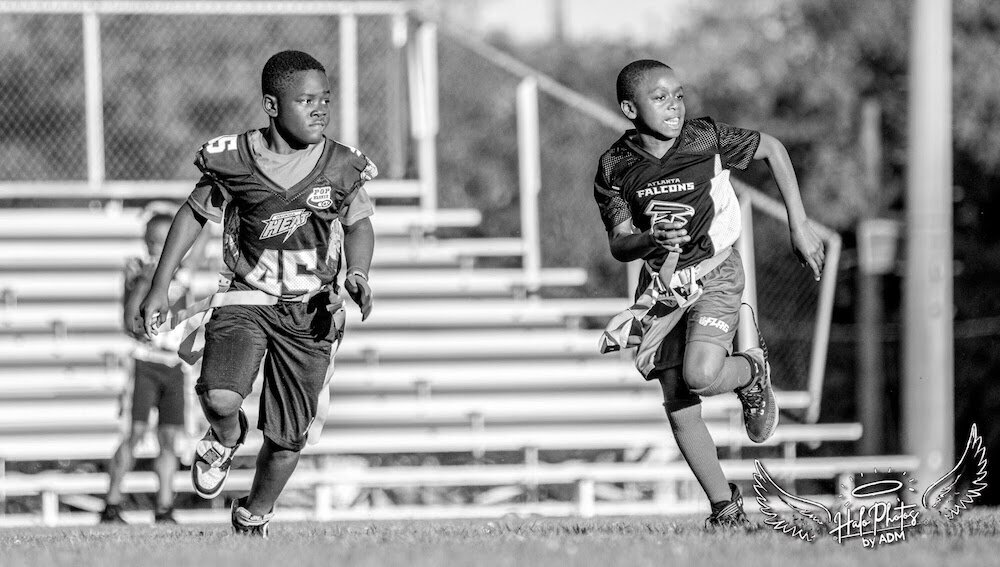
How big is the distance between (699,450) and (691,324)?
0.54 m

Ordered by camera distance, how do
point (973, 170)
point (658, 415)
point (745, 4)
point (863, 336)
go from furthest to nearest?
point (745, 4) < point (973, 170) < point (863, 336) < point (658, 415)

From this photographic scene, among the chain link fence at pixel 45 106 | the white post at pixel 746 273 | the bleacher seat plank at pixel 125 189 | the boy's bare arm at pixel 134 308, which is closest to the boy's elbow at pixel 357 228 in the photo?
the boy's bare arm at pixel 134 308

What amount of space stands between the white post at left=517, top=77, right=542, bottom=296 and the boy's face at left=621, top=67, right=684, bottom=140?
644 centimetres

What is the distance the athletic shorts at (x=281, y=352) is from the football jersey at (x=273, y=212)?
0.11 meters

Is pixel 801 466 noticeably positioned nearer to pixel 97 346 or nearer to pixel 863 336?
pixel 97 346

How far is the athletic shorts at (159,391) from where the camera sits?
9.39 m

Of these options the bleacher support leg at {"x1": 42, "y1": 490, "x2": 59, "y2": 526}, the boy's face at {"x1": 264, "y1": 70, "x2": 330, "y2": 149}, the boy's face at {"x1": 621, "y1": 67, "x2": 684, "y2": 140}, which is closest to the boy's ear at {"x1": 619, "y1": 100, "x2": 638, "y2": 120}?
the boy's face at {"x1": 621, "y1": 67, "x2": 684, "y2": 140}

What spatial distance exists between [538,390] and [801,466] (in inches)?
94.6

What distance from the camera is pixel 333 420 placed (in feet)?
40.0

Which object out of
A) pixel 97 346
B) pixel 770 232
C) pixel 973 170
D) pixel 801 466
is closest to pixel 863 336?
pixel 973 170

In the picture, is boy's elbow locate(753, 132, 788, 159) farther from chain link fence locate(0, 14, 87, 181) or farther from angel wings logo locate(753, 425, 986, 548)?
chain link fence locate(0, 14, 87, 181)

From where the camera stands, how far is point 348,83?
13422 millimetres

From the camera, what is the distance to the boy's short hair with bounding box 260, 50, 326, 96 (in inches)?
244

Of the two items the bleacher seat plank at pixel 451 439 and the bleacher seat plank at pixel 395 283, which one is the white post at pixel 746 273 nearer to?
the bleacher seat plank at pixel 451 439
